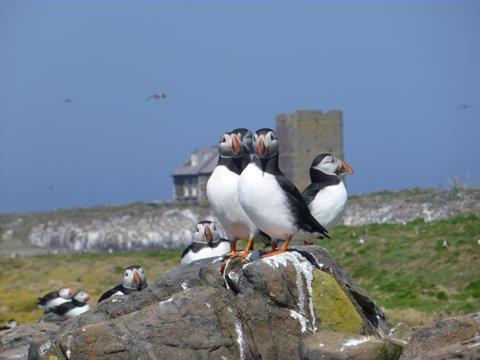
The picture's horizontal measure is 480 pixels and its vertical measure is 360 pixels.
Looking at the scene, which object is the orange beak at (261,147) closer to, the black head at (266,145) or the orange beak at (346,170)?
the black head at (266,145)

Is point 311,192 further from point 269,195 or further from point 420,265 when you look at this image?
point 420,265

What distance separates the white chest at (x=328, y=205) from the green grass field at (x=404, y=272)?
5885mm

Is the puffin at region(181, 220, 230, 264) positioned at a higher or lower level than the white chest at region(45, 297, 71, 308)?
higher

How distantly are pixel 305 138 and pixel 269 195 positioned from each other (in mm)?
68729

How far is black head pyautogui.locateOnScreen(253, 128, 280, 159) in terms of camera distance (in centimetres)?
1082

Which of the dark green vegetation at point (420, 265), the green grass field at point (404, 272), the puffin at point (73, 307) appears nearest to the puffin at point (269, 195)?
the green grass field at point (404, 272)

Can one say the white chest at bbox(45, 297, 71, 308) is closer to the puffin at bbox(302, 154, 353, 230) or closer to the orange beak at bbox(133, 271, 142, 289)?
the orange beak at bbox(133, 271, 142, 289)

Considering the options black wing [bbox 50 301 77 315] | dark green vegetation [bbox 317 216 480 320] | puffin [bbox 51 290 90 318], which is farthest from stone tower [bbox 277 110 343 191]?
black wing [bbox 50 301 77 315]

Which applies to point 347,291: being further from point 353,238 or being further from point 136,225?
point 136,225

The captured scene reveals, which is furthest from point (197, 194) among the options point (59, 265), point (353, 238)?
point (353, 238)

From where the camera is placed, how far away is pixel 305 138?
79.2 m

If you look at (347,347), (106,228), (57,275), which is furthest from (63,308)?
(106,228)

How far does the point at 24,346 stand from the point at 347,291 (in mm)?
4268

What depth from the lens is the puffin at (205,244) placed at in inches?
574
